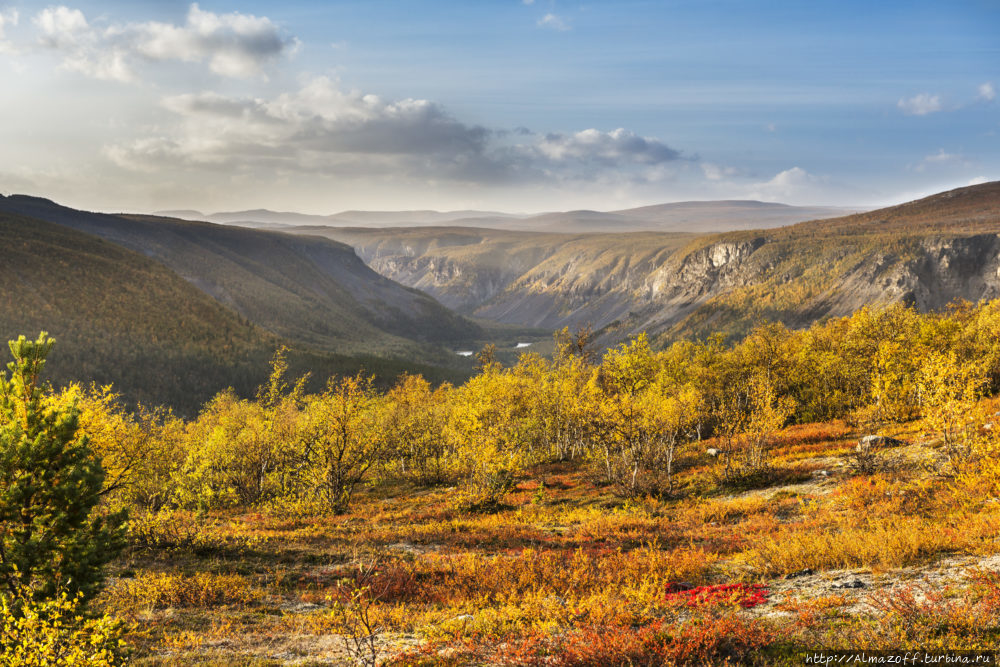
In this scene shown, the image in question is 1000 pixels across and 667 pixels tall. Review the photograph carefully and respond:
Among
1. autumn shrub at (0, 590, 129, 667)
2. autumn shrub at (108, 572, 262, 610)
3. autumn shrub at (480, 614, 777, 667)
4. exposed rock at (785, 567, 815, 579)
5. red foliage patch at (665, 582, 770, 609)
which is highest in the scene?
autumn shrub at (0, 590, 129, 667)

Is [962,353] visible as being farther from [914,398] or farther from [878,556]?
[878,556]

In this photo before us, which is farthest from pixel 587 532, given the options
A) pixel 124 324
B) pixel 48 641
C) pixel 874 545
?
A: pixel 124 324

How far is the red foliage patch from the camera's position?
12.4m

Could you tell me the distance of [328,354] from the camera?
176 meters

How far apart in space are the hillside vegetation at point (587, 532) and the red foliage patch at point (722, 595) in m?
0.10

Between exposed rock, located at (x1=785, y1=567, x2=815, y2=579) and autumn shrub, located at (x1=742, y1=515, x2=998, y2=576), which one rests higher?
autumn shrub, located at (x1=742, y1=515, x2=998, y2=576)

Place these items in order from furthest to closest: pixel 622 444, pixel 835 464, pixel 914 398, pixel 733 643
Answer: pixel 914 398 → pixel 622 444 → pixel 835 464 → pixel 733 643

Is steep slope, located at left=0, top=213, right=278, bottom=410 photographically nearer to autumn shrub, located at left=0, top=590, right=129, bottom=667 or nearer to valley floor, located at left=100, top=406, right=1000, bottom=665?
valley floor, located at left=100, top=406, right=1000, bottom=665

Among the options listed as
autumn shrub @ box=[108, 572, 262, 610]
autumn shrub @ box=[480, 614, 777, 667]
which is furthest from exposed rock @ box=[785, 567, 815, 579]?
autumn shrub @ box=[108, 572, 262, 610]

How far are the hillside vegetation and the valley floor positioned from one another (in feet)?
0.27

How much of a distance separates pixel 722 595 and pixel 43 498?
17537mm

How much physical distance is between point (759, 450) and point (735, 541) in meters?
13.6

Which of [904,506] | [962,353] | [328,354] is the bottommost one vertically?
[328,354]

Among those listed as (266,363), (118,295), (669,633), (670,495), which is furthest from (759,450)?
(118,295)
